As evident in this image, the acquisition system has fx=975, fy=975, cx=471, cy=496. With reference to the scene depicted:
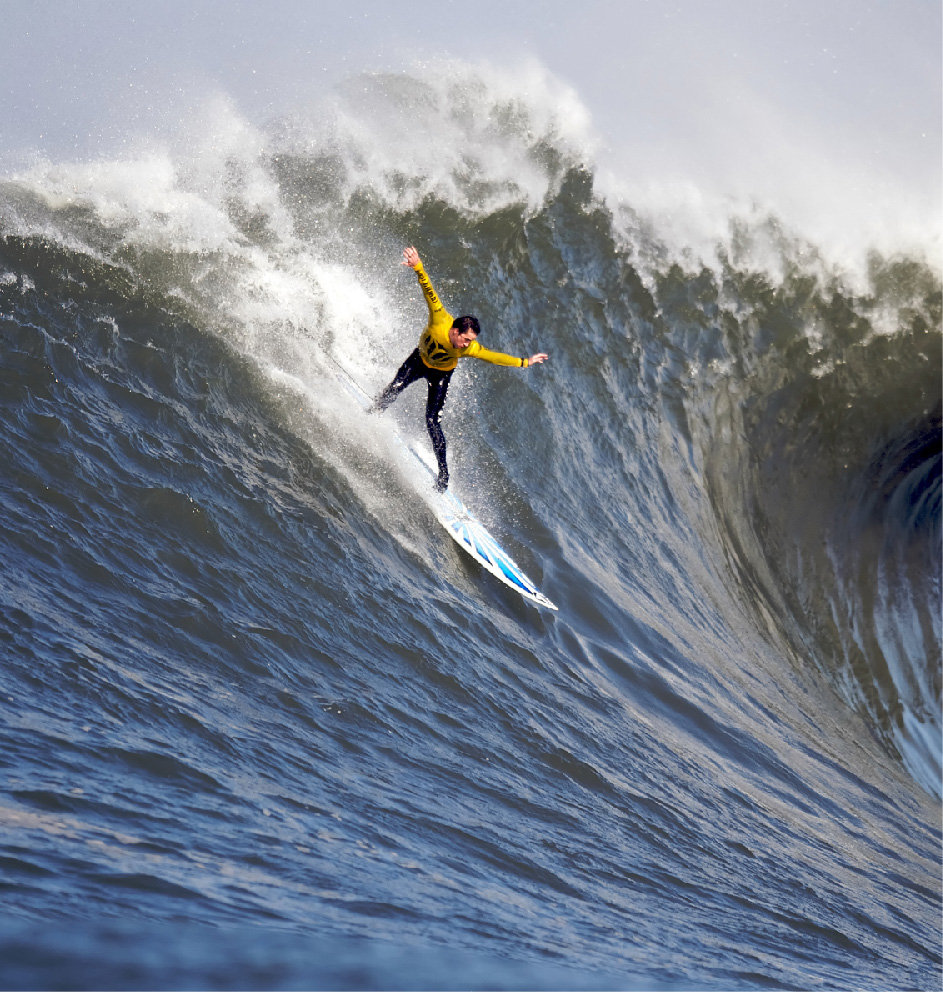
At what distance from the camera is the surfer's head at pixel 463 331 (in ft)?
24.3

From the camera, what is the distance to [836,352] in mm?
12609

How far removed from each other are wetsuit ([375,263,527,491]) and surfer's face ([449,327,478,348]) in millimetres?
46

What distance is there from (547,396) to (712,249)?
156 inches

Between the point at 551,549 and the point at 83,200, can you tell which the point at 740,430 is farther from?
the point at 83,200

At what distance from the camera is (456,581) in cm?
722

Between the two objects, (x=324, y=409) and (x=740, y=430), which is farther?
(x=740, y=430)

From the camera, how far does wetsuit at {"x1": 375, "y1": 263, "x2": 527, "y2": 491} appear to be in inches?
303

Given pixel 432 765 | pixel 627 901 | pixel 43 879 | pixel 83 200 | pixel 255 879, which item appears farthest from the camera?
pixel 83 200

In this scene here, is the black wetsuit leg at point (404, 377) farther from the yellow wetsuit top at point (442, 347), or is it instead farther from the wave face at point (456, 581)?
the wave face at point (456, 581)

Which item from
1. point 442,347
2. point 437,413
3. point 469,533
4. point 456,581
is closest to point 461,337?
point 442,347

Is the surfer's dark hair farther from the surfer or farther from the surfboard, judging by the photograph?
the surfboard

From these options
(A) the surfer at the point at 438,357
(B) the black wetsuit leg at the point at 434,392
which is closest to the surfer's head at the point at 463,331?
(A) the surfer at the point at 438,357

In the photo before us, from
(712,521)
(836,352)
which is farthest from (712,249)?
(712,521)

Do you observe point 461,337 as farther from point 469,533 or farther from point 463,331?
point 469,533
